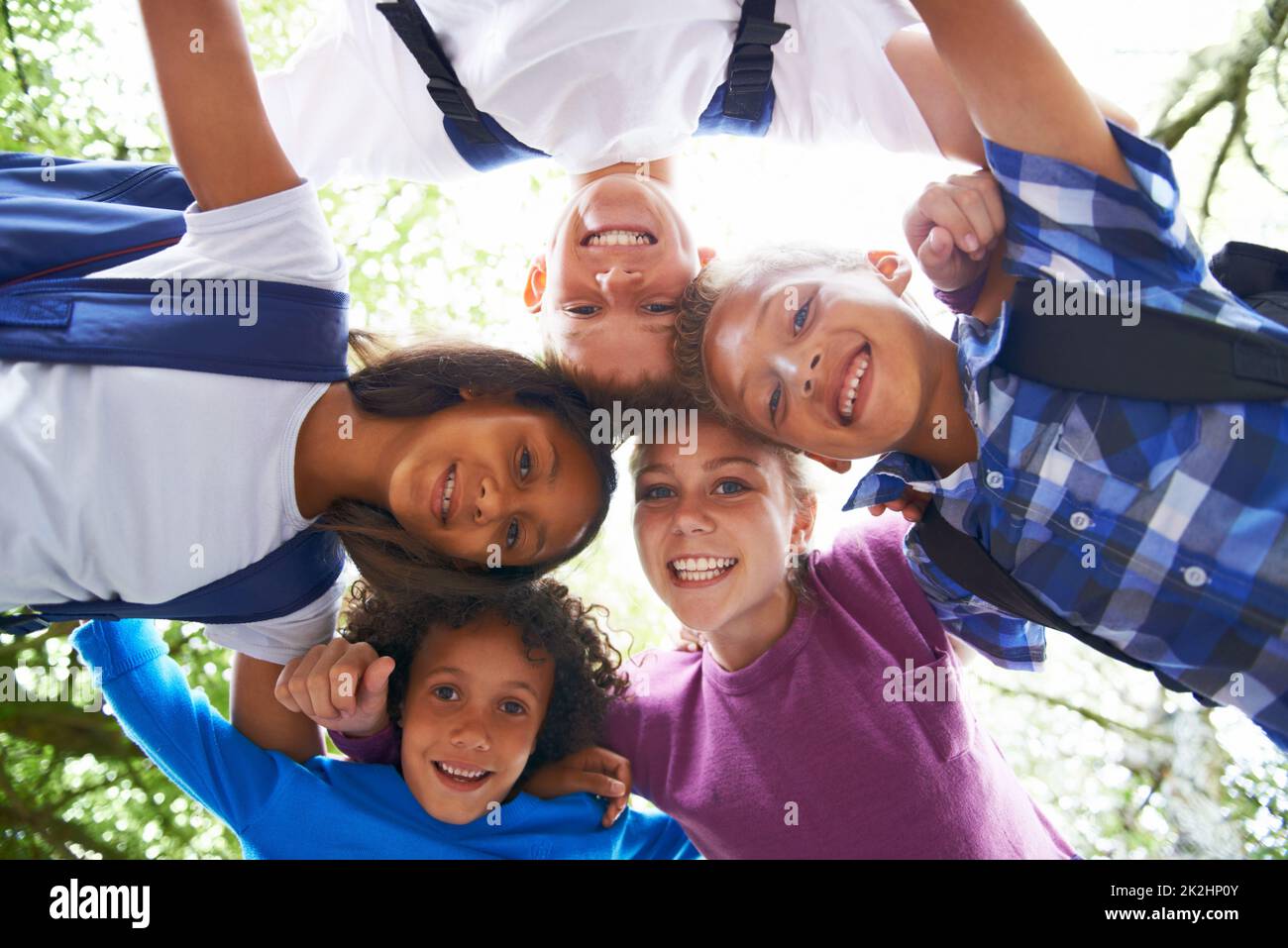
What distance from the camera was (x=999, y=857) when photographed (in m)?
1.55

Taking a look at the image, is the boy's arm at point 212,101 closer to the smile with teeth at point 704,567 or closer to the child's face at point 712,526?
the child's face at point 712,526

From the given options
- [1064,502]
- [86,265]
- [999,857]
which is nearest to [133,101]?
[86,265]

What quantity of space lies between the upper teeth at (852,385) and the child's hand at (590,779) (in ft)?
2.60

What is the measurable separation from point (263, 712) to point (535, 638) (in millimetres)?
479

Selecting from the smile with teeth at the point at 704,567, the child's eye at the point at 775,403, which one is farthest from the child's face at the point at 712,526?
the child's eye at the point at 775,403

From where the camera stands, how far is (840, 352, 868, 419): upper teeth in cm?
136

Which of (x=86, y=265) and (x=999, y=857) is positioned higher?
(x=86, y=265)

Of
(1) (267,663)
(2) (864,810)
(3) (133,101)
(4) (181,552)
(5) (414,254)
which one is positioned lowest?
(2) (864,810)

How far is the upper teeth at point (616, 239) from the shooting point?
1683mm

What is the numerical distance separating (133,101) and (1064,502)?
226 centimetres

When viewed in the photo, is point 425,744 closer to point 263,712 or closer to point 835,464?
point 263,712

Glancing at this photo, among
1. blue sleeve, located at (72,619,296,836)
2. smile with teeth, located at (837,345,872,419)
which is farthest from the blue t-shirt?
smile with teeth, located at (837,345,872,419)

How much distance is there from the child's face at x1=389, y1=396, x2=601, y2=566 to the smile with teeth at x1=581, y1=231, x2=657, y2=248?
356 mm
